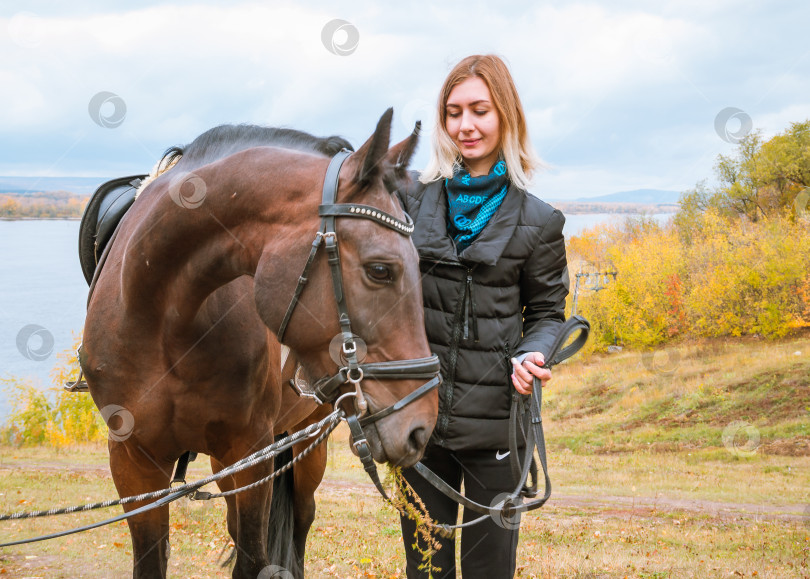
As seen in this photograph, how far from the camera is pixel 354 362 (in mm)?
2193

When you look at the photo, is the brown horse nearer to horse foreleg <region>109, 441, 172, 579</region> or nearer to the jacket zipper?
horse foreleg <region>109, 441, 172, 579</region>

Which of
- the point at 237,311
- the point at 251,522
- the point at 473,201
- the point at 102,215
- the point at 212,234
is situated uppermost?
the point at 102,215

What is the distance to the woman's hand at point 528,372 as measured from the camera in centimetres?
267

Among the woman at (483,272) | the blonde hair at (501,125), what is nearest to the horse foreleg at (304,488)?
the woman at (483,272)

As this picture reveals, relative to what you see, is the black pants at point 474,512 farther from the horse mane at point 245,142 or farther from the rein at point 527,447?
the horse mane at point 245,142

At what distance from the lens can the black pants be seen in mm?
2963

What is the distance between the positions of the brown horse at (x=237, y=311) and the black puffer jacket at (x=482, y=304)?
549 mm

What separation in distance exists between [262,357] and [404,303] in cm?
132

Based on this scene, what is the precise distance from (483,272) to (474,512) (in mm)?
1109

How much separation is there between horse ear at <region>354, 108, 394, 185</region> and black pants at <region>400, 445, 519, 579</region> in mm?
1356

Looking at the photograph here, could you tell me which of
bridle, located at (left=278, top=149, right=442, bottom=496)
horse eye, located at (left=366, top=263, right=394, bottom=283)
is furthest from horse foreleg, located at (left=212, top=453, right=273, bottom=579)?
horse eye, located at (left=366, top=263, right=394, bottom=283)

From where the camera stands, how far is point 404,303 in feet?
7.25

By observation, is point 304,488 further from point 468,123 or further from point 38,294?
point 38,294

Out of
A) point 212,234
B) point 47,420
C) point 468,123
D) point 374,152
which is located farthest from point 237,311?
point 47,420
